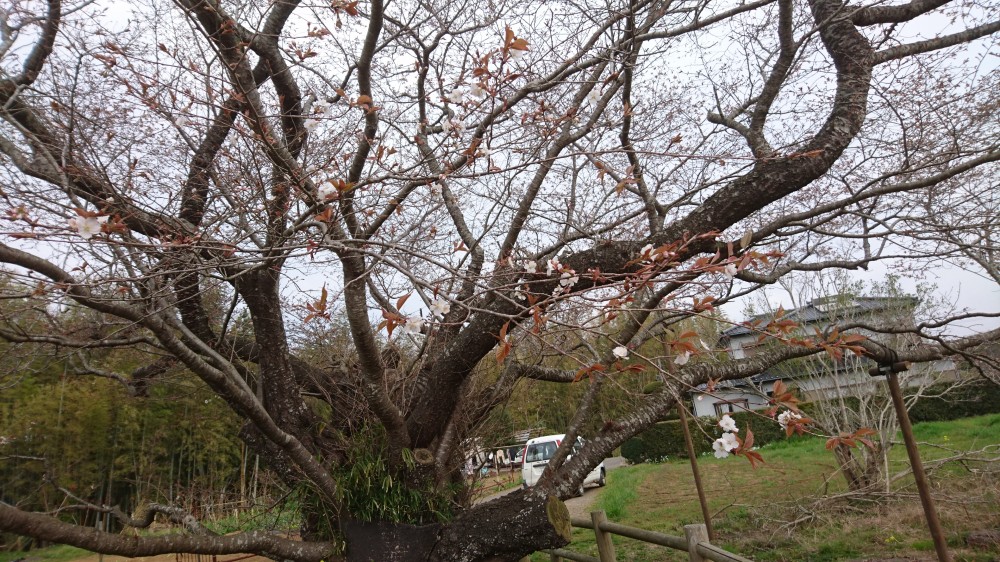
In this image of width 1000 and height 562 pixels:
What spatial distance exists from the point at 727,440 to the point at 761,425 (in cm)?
1421

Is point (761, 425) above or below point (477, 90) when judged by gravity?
below

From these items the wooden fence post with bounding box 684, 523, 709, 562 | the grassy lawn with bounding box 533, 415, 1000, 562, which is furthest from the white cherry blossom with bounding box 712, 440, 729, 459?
the grassy lawn with bounding box 533, 415, 1000, 562

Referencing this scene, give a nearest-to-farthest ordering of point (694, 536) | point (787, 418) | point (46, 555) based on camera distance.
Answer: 1. point (787, 418)
2. point (694, 536)
3. point (46, 555)

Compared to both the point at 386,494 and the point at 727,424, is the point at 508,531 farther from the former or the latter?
the point at 727,424

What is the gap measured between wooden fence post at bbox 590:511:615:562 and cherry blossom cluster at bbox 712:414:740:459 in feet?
7.68

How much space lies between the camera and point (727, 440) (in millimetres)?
1573

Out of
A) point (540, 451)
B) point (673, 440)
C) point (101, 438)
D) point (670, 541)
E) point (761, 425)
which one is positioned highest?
point (101, 438)

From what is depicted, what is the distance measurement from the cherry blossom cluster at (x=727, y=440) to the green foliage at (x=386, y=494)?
2.11m

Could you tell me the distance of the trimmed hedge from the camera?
1131 cm

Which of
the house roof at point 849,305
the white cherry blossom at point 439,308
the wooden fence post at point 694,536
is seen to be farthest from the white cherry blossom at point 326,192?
the house roof at point 849,305

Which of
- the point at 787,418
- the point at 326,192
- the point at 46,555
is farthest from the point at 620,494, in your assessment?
the point at 46,555

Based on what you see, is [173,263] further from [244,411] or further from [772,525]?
[772,525]

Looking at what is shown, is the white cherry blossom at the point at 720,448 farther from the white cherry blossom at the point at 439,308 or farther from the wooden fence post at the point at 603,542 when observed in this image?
the wooden fence post at the point at 603,542

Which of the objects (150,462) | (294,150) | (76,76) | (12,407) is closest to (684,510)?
(294,150)
